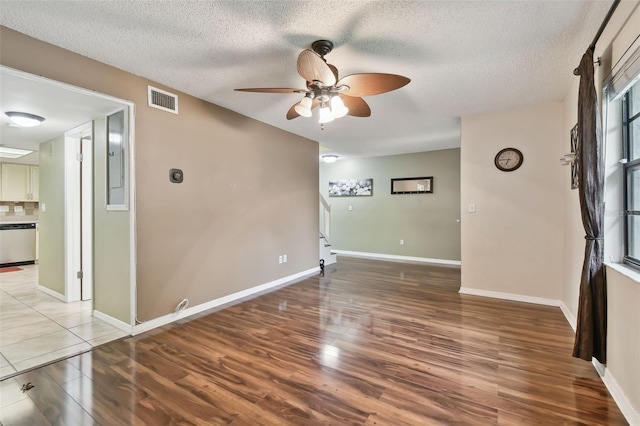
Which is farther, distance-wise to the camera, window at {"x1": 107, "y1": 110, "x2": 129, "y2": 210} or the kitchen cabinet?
the kitchen cabinet

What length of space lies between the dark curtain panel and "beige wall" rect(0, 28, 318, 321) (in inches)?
137

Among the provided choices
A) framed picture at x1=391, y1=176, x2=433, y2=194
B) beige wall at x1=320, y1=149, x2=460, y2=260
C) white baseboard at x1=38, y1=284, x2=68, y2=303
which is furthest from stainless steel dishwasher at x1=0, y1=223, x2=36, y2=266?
framed picture at x1=391, y1=176, x2=433, y2=194

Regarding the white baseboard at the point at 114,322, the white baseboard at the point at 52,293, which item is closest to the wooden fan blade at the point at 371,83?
the white baseboard at the point at 114,322

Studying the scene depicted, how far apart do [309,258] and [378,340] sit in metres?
2.84

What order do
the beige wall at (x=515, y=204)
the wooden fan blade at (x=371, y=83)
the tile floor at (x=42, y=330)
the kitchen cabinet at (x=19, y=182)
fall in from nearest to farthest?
the wooden fan blade at (x=371, y=83)
the tile floor at (x=42, y=330)
the beige wall at (x=515, y=204)
the kitchen cabinet at (x=19, y=182)

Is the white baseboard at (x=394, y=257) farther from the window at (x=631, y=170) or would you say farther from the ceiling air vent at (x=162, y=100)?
the ceiling air vent at (x=162, y=100)

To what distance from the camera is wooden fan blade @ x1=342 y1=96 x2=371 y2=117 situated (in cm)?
253

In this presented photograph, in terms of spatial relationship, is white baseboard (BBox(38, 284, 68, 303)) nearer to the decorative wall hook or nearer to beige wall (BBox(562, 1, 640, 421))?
beige wall (BBox(562, 1, 640, 421))

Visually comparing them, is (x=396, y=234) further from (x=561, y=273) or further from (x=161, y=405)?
(x=161, y=405)

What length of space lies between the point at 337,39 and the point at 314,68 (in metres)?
0.42

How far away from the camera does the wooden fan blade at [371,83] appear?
208 cm

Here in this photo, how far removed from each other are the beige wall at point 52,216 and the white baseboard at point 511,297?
5.45m

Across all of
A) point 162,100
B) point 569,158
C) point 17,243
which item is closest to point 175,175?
point 162,100

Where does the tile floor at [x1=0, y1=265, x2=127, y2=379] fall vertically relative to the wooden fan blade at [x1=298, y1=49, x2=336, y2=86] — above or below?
below
